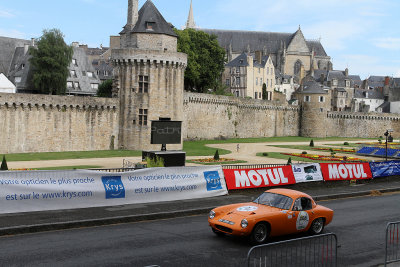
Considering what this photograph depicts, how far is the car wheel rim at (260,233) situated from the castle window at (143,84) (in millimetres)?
34293

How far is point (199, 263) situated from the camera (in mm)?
11922

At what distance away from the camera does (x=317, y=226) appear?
1542 cm

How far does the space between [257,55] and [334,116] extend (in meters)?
26.0

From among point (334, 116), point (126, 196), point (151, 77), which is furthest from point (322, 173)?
point (334, 116)

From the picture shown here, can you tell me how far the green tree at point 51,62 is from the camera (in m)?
61.2

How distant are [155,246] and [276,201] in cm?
423

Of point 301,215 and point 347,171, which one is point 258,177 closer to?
point 347,171

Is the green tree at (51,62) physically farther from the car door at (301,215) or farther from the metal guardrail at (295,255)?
the metal guardrail at (295,255)

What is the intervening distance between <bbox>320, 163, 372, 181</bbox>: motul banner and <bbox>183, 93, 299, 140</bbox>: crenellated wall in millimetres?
32553

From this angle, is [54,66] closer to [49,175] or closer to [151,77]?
[151,77]

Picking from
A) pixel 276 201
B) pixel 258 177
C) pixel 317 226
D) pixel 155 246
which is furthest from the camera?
pixel 258 177

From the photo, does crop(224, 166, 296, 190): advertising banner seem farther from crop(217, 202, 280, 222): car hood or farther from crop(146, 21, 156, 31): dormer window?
crop(146, 21, 156, 31): dormer window

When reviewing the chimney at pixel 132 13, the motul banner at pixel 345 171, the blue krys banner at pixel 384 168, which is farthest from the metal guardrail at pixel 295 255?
the chimney at pixel 132 13

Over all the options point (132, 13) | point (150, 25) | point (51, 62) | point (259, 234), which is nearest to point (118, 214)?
point (259, 234)
